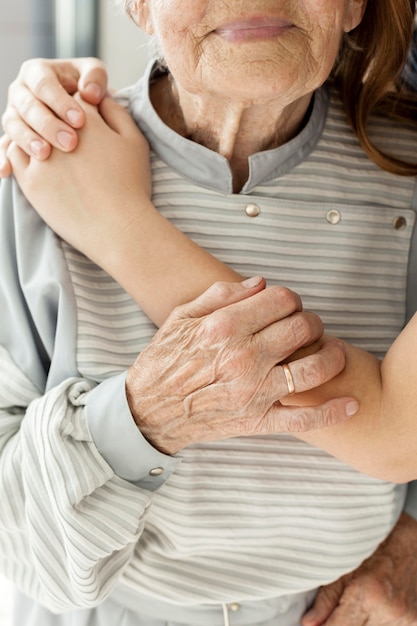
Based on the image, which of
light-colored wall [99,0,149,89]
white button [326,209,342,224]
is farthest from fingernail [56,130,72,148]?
light-colored wall [99,0,149,89]

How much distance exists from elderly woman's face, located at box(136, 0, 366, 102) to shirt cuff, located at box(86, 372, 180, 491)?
465 millimetres

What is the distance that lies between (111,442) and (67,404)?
9cm

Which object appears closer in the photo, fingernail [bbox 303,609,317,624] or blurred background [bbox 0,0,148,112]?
fingernail [bbox 303,609,317,624]

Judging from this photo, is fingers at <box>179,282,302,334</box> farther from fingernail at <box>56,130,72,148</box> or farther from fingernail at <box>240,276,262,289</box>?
fingernail at <box>56,130,72,148</box>

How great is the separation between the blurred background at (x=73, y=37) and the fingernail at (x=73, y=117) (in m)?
2.06

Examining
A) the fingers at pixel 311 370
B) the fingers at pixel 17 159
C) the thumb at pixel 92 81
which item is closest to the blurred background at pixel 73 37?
the thumb at pixel 92 81

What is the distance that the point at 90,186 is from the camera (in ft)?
4.48

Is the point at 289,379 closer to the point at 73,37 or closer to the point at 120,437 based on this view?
the point at 120,437

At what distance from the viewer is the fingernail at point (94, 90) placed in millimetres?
1470

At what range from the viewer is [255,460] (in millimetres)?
1445

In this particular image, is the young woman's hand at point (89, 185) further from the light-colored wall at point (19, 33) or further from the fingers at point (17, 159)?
the light-colored wall at point (19, 33)

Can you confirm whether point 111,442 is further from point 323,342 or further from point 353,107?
point 353,107

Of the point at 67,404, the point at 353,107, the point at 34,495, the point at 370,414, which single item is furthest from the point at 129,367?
the point at 353,107

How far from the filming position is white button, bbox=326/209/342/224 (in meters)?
1.49
